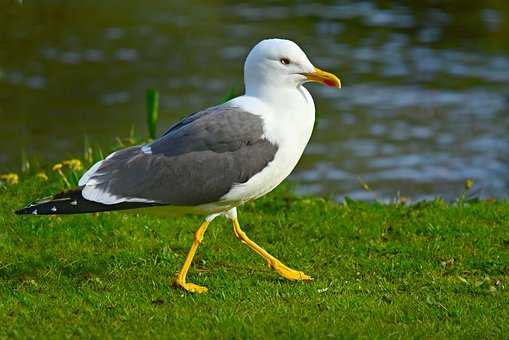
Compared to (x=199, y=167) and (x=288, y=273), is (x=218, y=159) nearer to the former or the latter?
(x=199, y=167)

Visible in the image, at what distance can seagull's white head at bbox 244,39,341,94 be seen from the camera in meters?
5.96

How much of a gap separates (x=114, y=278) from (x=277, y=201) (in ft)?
6.64

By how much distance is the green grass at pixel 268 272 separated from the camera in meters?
5.30

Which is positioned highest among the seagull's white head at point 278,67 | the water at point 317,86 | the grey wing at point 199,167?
the seagull's white head at point 278,67

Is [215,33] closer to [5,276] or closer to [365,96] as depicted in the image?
[365,96]

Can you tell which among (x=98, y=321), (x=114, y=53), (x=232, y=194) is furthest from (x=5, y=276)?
(x=114, y=53)

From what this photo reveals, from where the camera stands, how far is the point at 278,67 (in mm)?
5969

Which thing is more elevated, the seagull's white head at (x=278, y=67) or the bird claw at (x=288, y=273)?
the seagull's white head at (x=278, y=67)

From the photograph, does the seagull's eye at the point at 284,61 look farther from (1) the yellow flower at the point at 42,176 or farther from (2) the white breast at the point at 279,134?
(1) the yellow flower at the point at 42,176

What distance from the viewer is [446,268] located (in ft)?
21.0

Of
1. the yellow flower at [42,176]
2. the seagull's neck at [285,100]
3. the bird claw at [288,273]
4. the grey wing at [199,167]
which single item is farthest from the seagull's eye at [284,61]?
the yellow flower at [42,176]

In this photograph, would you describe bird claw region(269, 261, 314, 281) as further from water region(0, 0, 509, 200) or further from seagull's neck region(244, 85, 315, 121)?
water region(0, 0, 509, 200)

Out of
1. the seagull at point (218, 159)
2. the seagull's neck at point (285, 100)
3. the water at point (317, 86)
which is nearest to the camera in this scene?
the seagull at point (218, 159)

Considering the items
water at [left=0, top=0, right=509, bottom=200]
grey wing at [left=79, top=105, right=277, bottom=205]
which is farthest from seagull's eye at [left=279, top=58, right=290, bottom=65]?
water at [left=0, top=0, right=509, bottom=200]
